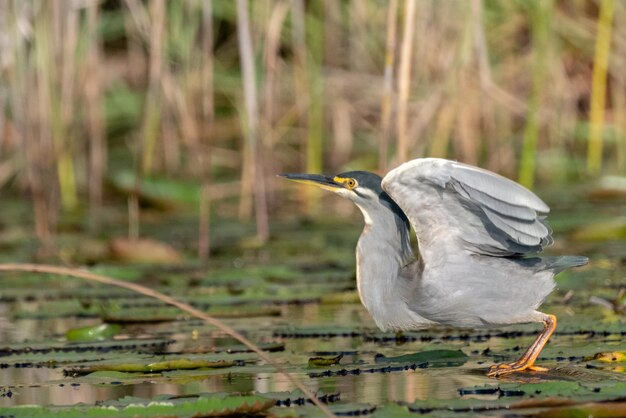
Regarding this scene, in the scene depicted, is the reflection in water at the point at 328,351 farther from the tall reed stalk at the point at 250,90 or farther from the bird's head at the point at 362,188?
the tall reed stalk at the point at 250,90

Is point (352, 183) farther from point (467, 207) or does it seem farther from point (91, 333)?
point (91, 333)

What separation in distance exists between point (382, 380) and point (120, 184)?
6.03m

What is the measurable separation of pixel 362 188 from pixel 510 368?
1.03 metres

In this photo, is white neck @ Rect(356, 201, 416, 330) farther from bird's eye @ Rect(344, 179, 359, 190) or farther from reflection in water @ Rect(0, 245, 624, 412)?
reflection in water @ Rect(0, 245, 624, 412)

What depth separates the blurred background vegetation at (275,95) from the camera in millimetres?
8805

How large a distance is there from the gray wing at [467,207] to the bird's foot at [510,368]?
439 millimetres

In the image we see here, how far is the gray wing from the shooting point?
4359 mm

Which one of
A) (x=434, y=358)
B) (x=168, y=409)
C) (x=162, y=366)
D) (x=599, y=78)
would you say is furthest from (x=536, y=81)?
(x=168, y=409)

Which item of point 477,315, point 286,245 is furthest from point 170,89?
point 477,315

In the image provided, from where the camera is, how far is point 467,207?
4.65m

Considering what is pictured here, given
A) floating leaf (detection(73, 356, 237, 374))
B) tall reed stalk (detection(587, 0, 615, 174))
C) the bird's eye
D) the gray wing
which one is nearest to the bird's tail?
the gray wing

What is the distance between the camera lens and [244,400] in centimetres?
371

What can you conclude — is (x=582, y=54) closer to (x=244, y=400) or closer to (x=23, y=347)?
(x=23, y=347)

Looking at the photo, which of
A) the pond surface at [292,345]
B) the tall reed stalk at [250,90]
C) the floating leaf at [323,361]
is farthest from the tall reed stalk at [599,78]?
the floating leaf at [323,361]
